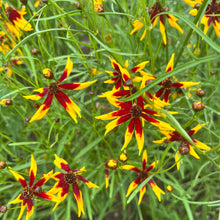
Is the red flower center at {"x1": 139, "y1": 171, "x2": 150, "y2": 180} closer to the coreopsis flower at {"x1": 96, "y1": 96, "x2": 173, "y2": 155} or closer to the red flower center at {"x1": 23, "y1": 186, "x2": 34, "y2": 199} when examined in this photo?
the coreopsis flower at {"x1": 96, "y1": 96, "x2": 173, "y2": 155}

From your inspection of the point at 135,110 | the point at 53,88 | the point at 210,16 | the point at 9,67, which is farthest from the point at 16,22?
the point at 210,16

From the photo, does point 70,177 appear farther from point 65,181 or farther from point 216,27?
point 216,27

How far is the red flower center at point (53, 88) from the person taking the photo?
2.85 feet

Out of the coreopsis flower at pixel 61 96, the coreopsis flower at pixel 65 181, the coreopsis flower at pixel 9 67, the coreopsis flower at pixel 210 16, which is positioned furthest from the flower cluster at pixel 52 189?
the coreopsis flower at pixel 210 16

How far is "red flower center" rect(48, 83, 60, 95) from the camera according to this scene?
2.85 feet

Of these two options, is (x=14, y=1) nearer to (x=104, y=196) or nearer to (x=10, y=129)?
(x=10, y=129)

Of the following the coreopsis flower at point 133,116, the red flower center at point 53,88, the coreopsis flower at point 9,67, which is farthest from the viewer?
the coreopsis flower at point 9,67

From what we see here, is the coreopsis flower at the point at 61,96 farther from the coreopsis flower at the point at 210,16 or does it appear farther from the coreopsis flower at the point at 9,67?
the coreopsis flower at the point at 210,16

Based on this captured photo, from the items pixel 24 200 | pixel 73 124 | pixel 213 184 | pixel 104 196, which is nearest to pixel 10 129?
pixel 73 124

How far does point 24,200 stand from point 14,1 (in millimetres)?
1168

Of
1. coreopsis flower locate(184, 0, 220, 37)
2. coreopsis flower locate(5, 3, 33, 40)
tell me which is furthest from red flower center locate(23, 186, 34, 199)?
coreopsis flower locate(184, 0, 220, 37)

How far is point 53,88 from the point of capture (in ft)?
2.86

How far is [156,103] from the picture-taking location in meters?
0.72

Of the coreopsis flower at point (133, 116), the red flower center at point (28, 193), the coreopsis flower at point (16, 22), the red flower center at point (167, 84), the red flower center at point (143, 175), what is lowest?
the red flower center at point (143, 175)
